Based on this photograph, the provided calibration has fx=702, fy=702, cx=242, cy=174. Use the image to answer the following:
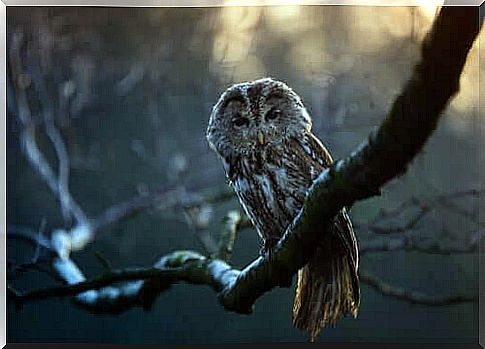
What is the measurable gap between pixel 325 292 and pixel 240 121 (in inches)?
36.3

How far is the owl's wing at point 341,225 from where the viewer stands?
330 centimetres

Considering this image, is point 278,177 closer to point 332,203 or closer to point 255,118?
point 255,118

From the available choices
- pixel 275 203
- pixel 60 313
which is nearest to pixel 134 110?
pixel 275 203

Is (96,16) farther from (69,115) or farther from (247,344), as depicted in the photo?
(247,344)

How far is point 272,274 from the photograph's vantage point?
328 centimetres

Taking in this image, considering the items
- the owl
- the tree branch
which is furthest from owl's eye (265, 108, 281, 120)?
the tree branch

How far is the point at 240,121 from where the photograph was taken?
128 inches

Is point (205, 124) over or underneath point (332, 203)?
over

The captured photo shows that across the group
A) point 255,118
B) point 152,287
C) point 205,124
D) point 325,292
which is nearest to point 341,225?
point 325,292

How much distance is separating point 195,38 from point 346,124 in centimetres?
85

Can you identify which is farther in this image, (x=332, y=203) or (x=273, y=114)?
(x=273, y=114)

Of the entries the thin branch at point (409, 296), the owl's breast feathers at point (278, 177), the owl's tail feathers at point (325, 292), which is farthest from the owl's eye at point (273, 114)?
the thin branch at point (409, 296)

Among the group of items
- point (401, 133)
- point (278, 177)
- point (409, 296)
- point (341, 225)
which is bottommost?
point (409, 296)

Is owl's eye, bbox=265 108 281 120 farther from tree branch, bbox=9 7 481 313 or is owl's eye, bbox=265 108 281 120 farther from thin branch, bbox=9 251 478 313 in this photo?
thin branch, bbox=9 251 478 313
